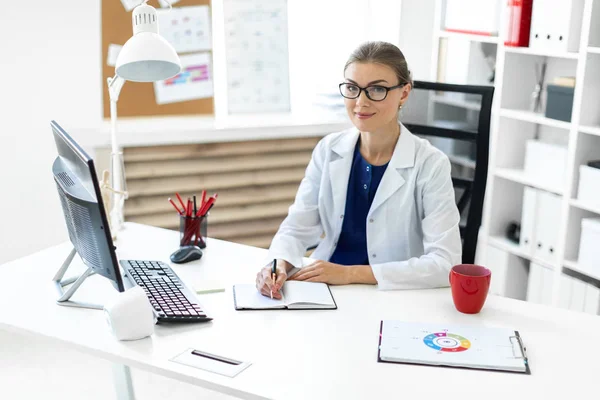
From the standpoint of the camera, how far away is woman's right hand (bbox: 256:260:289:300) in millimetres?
1810

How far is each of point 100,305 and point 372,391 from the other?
0.74 m

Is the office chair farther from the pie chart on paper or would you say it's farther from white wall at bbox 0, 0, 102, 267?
white wall at bbox 0, 0, 102, 267

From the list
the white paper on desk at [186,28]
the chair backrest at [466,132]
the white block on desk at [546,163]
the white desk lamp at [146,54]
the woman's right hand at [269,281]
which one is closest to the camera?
the woman's right hand at [269,281]

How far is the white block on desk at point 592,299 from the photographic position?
2.82m

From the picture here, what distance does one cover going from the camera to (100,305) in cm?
177

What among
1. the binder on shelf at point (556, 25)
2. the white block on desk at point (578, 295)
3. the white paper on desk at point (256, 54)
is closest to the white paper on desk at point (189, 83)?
the white paper on desk at point (256, 54)

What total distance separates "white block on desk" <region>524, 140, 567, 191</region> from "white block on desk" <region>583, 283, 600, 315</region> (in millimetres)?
445

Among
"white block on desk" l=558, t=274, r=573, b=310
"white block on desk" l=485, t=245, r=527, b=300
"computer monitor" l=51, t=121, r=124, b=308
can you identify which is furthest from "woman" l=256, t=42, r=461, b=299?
"white block on desk" l=485, t=245, r=527, b=300

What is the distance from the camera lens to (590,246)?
9.34 ft

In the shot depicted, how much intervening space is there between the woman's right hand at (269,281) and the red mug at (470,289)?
42 cm

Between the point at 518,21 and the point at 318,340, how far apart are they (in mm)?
2008

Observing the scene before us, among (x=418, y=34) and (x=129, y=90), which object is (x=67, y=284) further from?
(x=418, y=34)

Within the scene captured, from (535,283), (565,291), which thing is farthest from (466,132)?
(535,283)

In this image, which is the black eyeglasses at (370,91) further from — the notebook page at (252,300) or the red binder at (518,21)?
the red binder at (518,21)
